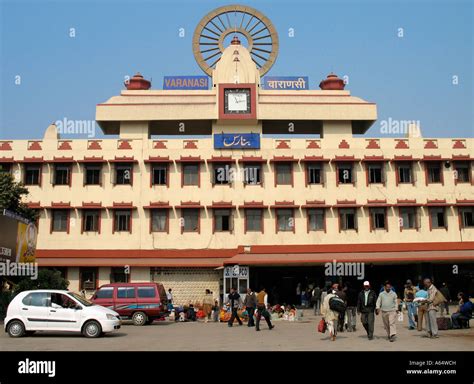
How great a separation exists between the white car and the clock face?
85.8 ft

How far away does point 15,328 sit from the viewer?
733 inches

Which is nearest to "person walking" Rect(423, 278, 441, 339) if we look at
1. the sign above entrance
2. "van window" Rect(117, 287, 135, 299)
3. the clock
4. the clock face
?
"van window" Rect(117, 287, 135, 299)

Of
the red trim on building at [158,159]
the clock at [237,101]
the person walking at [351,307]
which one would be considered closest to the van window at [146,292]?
the person walking at [351,307]

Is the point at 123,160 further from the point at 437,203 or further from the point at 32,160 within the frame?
the point at 437,203

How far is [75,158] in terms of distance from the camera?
4053cm

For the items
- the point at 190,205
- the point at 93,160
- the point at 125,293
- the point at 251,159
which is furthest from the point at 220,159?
the point at 125,293

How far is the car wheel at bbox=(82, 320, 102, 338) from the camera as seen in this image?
1834 centimetres

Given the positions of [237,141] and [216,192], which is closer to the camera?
[216,192]

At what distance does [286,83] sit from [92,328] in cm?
3165

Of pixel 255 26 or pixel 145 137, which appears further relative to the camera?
pixel 255 26
